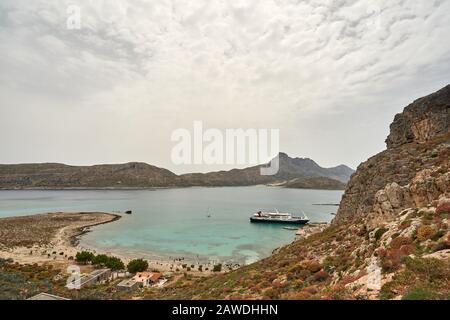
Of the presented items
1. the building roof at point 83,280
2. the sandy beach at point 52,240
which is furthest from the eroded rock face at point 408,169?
the building roof at point 83,280

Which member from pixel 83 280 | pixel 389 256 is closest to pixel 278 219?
pixel 83 280

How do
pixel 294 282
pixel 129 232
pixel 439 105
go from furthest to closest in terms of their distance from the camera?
1. pixel 129 232
2. pixel 439 105
3. pixel 294 282

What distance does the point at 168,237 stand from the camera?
74562mm

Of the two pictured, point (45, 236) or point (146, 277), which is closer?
point (146, 277)

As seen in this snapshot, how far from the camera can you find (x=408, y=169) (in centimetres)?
3098

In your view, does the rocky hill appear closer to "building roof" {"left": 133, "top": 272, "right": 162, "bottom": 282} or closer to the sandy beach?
"building roof" {"left": 133, "top": 272, "right": 162, "bottom": 282}

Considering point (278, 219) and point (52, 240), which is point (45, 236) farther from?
point (278, 219)

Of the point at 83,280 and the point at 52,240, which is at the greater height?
the point at 83,280

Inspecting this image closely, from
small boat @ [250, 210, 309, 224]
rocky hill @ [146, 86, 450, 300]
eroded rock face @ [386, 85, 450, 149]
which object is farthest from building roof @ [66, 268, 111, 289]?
small boat @ [250, 210, 309, 224]

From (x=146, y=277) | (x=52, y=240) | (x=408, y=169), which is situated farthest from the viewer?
(x=52, y=240)

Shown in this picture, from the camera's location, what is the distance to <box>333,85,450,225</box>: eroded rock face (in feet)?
65.5
